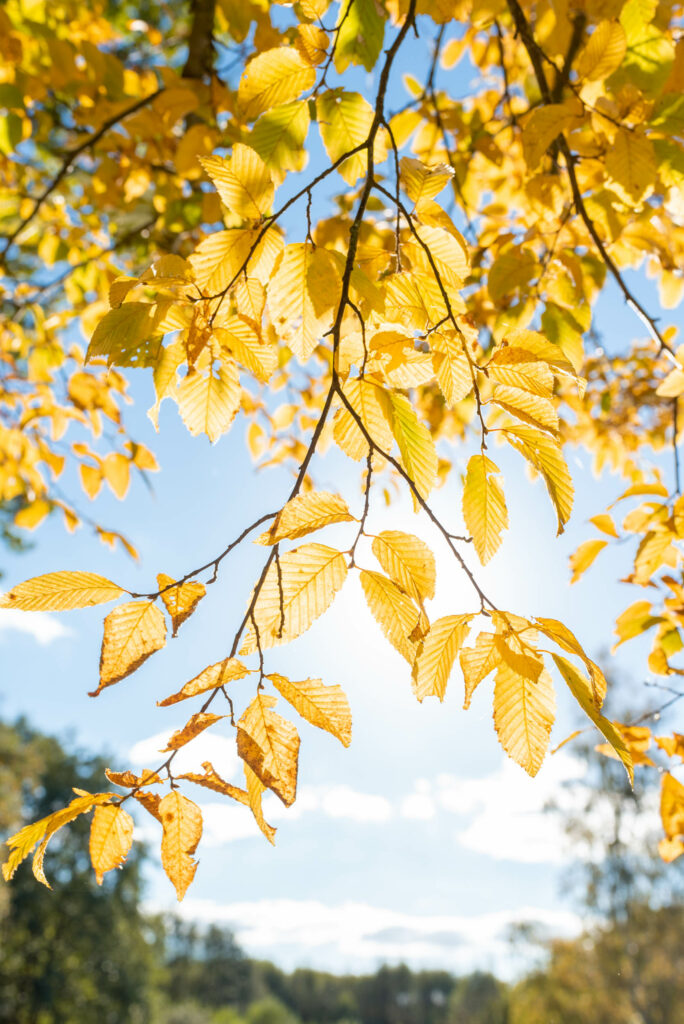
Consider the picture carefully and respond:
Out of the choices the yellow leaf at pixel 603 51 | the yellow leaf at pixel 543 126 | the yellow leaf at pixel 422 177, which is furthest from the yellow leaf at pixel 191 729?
the yellow leaf at pixel 603 51

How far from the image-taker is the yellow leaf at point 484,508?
0.63 meters

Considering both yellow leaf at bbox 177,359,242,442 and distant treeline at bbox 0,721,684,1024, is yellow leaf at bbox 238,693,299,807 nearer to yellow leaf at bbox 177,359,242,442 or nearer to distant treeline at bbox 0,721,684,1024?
yellow leaf at bbox 177,359,242,442

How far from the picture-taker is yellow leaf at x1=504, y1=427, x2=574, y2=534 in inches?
23.8

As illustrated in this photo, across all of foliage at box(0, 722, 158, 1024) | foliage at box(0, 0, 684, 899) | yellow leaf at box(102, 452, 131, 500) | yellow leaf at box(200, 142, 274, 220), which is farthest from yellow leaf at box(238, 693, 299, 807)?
foliage at box(0, 722, 158, 1024)

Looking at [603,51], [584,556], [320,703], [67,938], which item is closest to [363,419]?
[320,703]

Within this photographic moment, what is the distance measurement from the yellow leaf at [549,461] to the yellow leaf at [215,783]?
0.38 metres

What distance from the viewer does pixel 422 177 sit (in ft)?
2.46

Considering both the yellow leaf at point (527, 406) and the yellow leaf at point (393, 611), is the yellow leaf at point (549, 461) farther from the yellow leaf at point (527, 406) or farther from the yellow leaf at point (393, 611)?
the yellow leaf at point (393, 611)

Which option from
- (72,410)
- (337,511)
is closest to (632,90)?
(337,511)

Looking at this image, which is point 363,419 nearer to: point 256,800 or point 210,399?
point 210,399

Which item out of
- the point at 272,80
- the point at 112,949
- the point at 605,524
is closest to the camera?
the point at 272,80

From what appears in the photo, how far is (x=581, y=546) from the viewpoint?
1307 mm

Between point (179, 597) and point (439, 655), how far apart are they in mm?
240

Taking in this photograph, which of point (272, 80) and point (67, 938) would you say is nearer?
point (272, 80)
